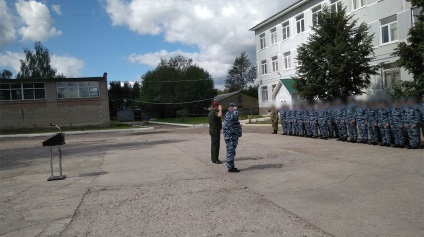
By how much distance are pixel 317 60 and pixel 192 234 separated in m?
18.8

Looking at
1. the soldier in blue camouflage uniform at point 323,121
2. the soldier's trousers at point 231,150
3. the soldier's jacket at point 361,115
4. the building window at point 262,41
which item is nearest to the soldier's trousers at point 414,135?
the soldier's jacket at point 361,115

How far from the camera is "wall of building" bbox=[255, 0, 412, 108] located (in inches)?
925

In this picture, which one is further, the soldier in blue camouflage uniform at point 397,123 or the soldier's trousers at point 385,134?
the soldier's trousers at point 385,134

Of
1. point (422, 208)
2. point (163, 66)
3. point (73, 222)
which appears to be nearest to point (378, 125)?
point (422, 208)

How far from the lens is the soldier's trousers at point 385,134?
12.7 meters

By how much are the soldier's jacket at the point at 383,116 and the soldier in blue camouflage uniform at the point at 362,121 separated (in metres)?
0.67

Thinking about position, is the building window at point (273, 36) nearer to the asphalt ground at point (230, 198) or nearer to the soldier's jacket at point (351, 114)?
the soldier's jacket at point (351, 114)

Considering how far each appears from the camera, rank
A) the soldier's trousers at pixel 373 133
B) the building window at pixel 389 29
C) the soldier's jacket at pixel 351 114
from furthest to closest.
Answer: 1. the building window at pixel 389 29
2. the soldier's jacket at pixel 351 114
3. the soldier's trousers at pixel 373 133

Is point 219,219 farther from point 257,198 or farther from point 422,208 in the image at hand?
point 422,208

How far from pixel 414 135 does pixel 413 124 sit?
350 millimetres

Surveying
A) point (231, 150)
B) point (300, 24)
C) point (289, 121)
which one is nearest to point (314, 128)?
point (289, 121)

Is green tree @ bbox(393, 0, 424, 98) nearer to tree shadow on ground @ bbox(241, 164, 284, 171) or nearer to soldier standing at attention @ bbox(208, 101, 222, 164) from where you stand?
tree shadow on ground @ bbox(241, 164, 284, 171)

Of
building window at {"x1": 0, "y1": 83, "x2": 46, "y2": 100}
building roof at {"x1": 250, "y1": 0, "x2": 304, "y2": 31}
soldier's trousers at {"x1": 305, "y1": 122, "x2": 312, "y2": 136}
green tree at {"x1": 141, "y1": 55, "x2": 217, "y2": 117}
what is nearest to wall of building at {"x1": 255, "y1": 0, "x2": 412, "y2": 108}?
building roof at {"x1": 250, "y1": 0, "x2": 304, "y2": 31}

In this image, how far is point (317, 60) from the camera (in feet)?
71.9
